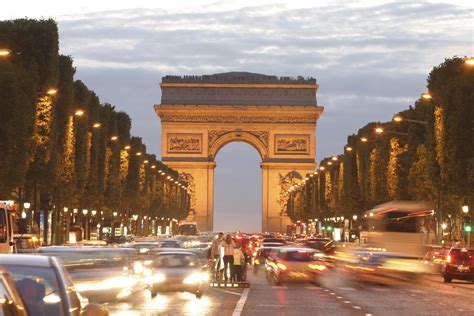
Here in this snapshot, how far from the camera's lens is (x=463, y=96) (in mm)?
68625

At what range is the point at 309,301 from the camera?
33844 millimetres

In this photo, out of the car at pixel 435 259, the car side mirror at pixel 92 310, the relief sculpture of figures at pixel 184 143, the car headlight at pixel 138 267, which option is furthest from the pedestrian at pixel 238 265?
the relief sculpture of figures at pixel 184 143

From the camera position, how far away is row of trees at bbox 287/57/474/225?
68750 millimetres

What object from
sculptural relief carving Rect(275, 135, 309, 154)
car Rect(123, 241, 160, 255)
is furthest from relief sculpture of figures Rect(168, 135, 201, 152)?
car Rect(123, 241, 160, 255)

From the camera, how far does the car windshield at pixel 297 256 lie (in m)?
43.9

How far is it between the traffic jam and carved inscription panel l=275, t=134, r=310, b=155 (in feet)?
400

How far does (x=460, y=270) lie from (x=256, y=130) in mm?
139147

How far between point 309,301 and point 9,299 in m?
24.6

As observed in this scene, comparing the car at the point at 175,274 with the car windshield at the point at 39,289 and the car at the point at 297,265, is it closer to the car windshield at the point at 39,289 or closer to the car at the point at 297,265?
the car at the point at 297,265

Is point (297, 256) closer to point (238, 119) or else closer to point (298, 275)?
point (298, 275)

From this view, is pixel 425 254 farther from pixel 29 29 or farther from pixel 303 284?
pixel 29 29

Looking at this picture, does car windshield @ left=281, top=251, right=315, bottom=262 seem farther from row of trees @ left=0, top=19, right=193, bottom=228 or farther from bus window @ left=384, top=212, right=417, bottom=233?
row of trees @ left=0, top=19, right=193, bottom=228

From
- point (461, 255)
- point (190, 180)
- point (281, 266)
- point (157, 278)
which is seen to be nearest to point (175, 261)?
point (157, 278)

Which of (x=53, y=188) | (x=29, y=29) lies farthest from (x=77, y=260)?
(x=53, y=188)
